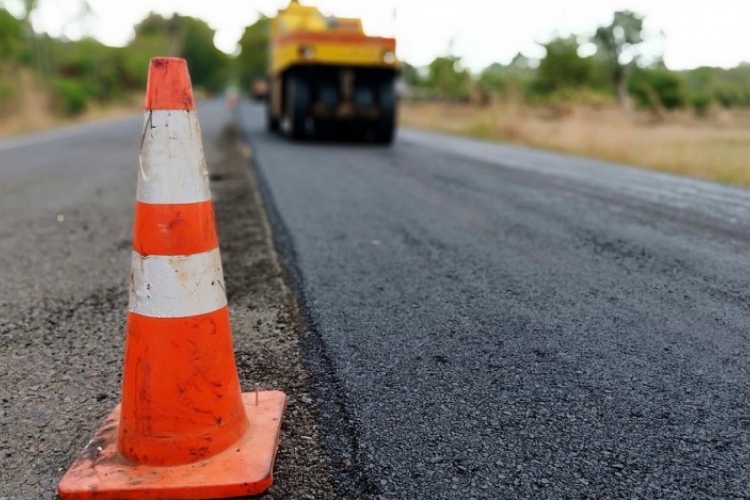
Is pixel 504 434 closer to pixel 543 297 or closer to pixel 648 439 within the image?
pixel 648 439

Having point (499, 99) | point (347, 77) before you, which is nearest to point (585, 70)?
point (499, 99)

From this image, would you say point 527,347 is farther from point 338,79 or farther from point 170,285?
point 338,79

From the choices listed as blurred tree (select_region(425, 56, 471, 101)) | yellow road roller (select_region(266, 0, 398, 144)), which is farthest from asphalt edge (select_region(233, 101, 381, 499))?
blurred tree (select_region(425, 56, 471, 101))

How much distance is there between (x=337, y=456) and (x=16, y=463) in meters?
0.83

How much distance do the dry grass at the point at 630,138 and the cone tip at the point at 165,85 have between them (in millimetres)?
7467

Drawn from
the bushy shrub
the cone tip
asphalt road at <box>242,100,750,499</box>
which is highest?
the bushy shrub

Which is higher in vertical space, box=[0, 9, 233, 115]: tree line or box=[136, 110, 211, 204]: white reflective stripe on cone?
box=[0, 9, 233, 115]: tree line

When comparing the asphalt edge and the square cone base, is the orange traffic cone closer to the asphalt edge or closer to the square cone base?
the square cone base

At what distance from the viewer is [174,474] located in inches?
61.8

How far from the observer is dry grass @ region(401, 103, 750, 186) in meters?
9.37

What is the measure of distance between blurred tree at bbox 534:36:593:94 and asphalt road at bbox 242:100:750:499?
3671cm

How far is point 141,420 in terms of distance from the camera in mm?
1628

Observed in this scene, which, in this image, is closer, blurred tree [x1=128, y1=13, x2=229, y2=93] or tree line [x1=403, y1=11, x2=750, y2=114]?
tree line [x1=403, y1=11, x2=750, y2=114]

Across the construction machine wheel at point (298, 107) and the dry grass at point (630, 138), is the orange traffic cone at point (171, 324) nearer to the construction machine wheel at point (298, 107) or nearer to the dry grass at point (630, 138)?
the dry grass at point (630, 138)
